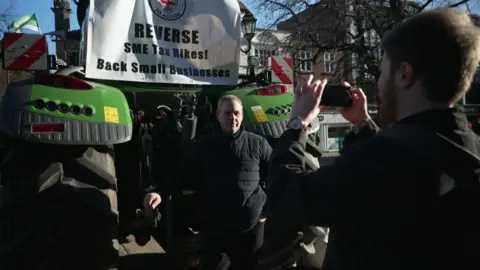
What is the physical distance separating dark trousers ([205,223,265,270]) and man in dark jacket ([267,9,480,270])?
5.35 feet

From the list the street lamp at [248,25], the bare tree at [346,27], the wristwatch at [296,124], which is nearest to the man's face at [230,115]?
the wristwatch at [296,124]

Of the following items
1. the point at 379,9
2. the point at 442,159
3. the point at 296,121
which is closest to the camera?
the point at 442,159

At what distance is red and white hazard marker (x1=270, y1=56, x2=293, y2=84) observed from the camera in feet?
14.8

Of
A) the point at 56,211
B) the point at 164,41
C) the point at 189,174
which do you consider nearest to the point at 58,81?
the point at 56,211

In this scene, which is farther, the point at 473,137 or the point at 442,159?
the point at 473,137

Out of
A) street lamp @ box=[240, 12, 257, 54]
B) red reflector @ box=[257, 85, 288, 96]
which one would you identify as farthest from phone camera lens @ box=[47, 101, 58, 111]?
street lamp @ box=[240, 12, 257, 54]

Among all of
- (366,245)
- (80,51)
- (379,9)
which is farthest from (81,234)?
(379,9)

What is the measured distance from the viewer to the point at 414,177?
3.97 feet

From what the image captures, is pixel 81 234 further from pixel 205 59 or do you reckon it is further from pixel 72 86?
pixel 205 59

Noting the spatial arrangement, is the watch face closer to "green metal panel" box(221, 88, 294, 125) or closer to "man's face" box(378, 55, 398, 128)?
"man's face" box(378, 55, 398, 128)

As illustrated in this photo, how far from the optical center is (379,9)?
19375 mm

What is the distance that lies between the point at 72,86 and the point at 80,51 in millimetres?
1085

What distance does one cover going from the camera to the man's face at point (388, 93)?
1.40 m

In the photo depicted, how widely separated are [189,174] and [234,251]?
0.59 m
